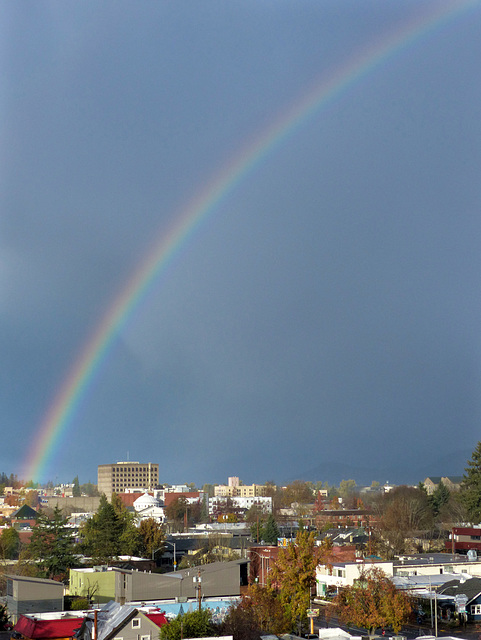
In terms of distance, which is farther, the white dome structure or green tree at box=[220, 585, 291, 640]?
the white dome structure

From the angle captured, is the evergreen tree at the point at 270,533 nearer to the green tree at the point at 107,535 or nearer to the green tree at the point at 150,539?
the green tree at the point at 150,539

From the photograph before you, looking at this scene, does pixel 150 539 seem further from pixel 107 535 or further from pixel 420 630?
pixel 420 630

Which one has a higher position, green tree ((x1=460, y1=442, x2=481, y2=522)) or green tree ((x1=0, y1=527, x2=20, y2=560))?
green tree ((x1=460, y1=442, x2=481, y2=522))

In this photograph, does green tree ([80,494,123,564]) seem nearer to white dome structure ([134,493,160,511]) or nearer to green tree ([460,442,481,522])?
green tree ([460,442,481,522])

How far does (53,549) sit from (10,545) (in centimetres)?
2761

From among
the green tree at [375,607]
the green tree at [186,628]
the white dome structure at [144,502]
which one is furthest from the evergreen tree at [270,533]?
the white dome structure at [144,502]

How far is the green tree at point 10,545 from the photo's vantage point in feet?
302

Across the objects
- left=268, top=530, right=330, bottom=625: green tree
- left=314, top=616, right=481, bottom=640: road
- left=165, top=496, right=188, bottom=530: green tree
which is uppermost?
left=165, top=496, right=188, bottom=530: green tree

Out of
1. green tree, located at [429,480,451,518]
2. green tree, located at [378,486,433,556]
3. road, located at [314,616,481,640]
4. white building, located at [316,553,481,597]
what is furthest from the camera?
green tree, located at [429,480,451,518]

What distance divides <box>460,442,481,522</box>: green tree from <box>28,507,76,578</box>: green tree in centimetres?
4987

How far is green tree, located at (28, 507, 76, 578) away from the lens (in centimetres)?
6825

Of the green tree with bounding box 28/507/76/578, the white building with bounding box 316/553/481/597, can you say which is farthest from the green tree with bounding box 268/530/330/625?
the green tree with bounding box 28/507/76/578

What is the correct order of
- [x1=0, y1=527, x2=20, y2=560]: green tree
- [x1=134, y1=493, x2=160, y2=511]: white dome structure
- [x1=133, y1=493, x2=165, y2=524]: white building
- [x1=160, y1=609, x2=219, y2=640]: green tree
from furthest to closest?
[x1=134, y1=493, x2=160, y2=511]: white dome structure → [x1=133, y1=493, x2=165, y2=524]: white building → [x1=0, y1=527, x2=20, y2=560]: green tree → [x1=160, y1=609, x2=219, y2=640]: green tree

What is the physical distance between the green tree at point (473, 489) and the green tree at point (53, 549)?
49.9m
